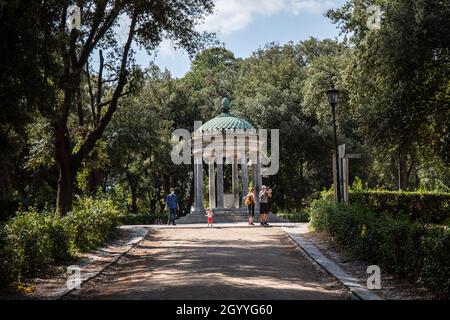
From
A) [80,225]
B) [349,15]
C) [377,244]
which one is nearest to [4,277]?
[80,225]

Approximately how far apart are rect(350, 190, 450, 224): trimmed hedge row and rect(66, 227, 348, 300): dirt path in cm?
1149

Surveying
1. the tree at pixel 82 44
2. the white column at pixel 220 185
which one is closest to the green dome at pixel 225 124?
the white column at pixel 220 185

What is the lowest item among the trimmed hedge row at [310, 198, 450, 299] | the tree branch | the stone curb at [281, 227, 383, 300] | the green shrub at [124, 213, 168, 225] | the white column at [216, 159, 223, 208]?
the green shrub at [124, 213, 168, 225]

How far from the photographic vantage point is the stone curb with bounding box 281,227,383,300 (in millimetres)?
8812

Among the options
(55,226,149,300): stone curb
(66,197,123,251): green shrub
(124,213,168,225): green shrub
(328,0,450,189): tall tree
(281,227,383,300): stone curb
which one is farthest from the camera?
(124,213,168,225): green shrub

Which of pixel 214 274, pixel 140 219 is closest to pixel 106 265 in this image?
pixel 214 274

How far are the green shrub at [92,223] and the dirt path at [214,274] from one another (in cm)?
121

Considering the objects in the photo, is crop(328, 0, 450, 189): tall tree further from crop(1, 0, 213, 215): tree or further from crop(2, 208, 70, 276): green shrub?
crop(2, 208, 70, 276): green shrub

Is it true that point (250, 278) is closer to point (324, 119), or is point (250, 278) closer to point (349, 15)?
point (349, 15)

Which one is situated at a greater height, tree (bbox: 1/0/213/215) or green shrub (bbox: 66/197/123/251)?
tree (bbox: 1/0/213/215)

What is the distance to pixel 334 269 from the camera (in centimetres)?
1158

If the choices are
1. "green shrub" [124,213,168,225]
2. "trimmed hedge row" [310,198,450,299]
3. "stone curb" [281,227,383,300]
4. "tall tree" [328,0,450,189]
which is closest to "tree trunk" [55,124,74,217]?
"stone curb" [281,227,383,300]

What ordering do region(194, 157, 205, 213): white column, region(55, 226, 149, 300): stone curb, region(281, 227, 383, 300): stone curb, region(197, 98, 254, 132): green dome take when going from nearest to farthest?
region(281, 227, 383, 300): stone curb
region(55, 226, 149, 300): stone curb
region(197, 98, 254, 132): green dome
region(194, 157, 205, 213): white column

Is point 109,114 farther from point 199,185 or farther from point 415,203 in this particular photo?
point 415,203
